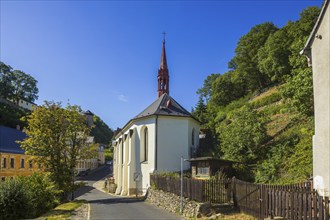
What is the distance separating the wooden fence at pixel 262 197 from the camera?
35.9 feet

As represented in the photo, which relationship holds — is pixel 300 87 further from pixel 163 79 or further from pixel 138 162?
pixel 163 79

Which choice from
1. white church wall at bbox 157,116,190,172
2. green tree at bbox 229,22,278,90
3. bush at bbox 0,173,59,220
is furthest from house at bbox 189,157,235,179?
green tree at bbox 229,22,278,90

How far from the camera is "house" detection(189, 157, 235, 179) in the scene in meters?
26.3

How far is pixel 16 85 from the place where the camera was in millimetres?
99250

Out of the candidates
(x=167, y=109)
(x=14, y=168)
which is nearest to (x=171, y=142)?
(x=167, y=109)

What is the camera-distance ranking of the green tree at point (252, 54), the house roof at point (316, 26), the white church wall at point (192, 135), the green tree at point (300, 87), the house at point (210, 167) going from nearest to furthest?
the house roof at point (316, 26) < the green tree at point (300, 87) < the house at point (210, 167) < the white church wall at point (192, 135) < the green tree at point (252, 54)

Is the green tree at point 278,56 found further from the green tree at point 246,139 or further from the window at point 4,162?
the window at point 4,162

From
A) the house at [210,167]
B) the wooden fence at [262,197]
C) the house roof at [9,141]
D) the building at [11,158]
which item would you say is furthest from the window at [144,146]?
the house roof at [9,141]

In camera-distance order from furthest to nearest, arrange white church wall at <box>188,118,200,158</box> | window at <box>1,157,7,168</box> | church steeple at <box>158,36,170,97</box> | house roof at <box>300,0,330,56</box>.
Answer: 1. window at <box>1,157,7,168</box>
2. church steeple at <box>158,36,170,97</box>
3. white church wall at <box>188,118,200,158</box>
4. house roof at <box>300,0,330,56</box>

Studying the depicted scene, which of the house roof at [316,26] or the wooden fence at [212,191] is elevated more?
the house roof at [316,26]

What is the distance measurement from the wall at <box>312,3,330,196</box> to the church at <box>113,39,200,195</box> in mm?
20567

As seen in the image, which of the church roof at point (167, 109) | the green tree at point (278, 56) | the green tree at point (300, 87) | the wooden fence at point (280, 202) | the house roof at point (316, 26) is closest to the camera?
the wooden fence at point (280, 202)

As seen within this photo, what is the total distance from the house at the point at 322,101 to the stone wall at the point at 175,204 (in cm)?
597

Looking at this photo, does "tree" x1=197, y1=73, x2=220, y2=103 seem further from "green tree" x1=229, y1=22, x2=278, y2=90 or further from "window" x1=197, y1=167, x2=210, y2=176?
"window" x1=197, y1=167, x2=210, y2=176
